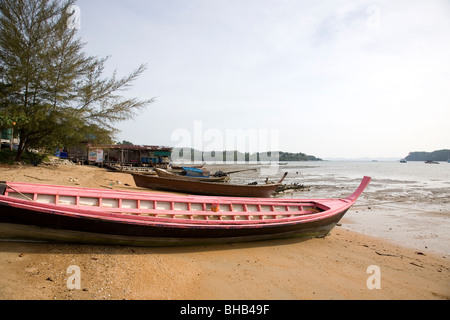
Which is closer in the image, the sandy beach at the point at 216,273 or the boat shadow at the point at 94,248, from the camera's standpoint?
the sandy beach at the point at 216,273

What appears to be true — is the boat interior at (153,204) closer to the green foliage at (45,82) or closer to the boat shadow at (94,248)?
the boat shadow at (94,248)

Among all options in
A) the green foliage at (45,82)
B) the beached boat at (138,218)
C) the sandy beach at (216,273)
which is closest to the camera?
the sandy beach at (216,273)

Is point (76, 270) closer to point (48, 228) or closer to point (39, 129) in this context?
point (48, 228)

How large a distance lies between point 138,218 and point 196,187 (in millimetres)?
11398

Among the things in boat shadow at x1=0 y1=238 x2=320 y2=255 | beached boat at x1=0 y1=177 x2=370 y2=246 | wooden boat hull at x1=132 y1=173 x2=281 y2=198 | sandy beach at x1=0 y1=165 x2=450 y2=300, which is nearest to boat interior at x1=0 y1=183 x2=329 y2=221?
beached boat at x1=0 y1=177 x2=370 y2=246

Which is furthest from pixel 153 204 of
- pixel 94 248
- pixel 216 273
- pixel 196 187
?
pixel 196 187

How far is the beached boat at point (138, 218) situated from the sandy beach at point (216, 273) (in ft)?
0.88

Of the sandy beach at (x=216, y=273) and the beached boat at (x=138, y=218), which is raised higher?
the beached boat at (x=138, y=218)

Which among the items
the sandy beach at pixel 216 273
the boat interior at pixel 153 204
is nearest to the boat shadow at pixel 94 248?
the sandy beach at pixel 216 273

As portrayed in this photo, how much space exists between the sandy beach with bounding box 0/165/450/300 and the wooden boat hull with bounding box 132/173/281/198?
943 centimetres

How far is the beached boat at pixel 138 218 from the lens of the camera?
4.99 meters

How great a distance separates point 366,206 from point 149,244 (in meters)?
14.1

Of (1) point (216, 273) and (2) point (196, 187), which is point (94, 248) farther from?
(2) point (196, 187)

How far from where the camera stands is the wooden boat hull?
16812 millimetres
